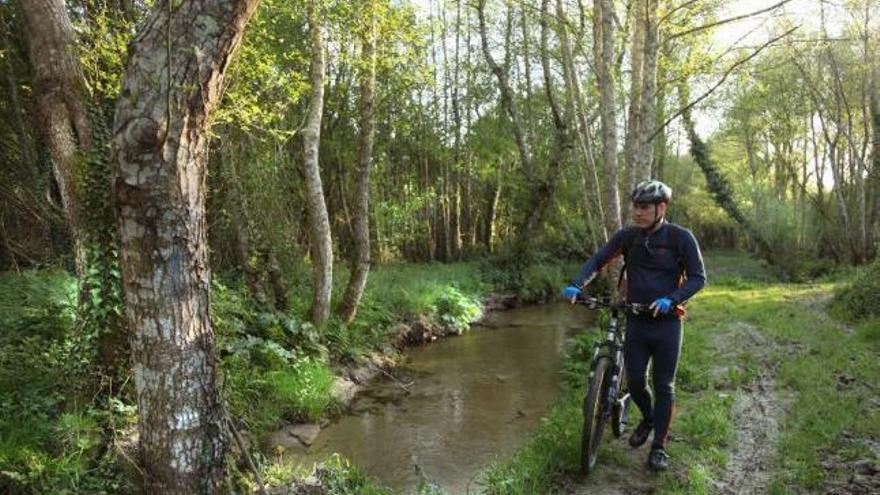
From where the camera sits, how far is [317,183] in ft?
31.3

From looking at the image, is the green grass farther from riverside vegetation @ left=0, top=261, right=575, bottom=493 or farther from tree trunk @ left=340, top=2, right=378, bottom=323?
tree trunk @ left=340, top=2, right=378, bottom=323

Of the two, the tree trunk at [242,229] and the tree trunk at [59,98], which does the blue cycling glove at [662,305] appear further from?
the tree trunk at [242,229]

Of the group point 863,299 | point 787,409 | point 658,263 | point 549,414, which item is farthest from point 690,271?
point 863,299

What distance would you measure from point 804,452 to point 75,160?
265 inches

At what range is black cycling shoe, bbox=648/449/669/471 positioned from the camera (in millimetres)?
4953

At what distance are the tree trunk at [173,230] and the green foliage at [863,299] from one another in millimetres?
10673

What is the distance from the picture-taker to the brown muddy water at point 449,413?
6625mm

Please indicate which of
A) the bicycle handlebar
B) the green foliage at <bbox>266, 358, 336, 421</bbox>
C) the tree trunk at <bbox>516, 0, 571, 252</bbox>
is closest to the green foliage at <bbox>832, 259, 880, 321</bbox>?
the bicycle handlebar

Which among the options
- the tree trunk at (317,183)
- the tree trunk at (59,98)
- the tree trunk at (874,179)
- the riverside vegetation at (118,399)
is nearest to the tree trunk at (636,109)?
the tree trunk at (317,183)

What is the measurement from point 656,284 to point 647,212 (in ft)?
1.87

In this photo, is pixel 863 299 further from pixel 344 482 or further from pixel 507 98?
pixel 507 98

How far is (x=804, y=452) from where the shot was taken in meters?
5.12

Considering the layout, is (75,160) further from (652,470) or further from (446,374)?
(446,374)

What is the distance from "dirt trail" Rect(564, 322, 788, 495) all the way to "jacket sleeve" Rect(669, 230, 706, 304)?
5.00 ft
